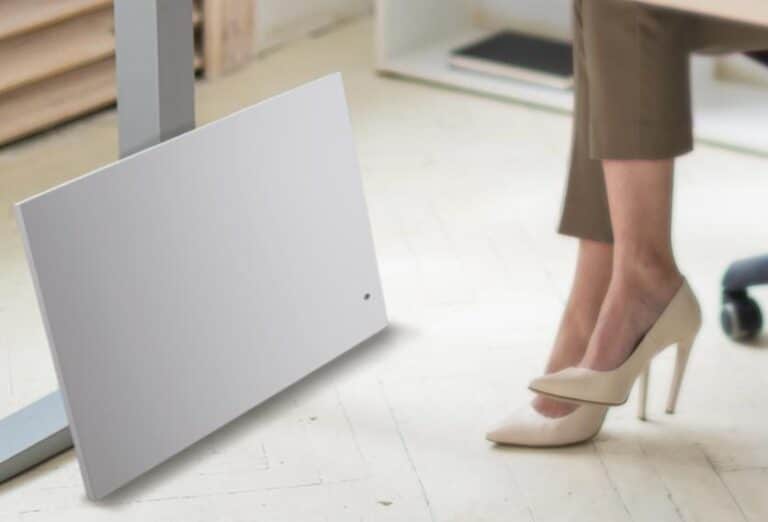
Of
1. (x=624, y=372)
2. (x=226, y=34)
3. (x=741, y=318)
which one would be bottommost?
(x=226, y=34)

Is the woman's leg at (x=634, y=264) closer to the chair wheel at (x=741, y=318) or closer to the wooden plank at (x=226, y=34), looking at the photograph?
the chair wheel at (x=741, y=318)

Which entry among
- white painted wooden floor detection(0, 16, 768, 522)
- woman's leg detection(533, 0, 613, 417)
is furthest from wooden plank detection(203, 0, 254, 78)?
woman's leg detection(533, 0, 613, 417)

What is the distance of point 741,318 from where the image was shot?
6.25 ft

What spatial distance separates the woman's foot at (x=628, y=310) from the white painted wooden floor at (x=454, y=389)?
0.13 metres

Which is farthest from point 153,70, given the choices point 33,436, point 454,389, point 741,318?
point 741,318

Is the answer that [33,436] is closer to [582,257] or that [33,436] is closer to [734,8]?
[582,257]

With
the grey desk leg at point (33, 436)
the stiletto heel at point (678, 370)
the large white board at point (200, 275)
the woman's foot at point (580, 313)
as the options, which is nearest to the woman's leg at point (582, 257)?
the woman's foot at point (580, 313)

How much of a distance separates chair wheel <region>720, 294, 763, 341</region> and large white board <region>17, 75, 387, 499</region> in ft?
1.49

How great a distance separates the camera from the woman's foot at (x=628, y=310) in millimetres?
1596

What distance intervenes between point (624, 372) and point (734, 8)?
67 centimetres

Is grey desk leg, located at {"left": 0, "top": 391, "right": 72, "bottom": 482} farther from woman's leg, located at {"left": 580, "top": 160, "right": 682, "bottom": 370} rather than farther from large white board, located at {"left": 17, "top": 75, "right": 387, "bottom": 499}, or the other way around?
woman's leg, located at {"left": 580, "top": 160, "right": 682, "bottom": 370}

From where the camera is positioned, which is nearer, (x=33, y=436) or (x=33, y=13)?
(x=33, y=436)

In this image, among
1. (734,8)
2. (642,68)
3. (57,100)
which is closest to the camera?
(734,8)

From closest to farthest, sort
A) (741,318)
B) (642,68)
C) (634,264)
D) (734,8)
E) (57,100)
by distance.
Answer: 1. (734,8)
2. (642,68)
3. (634,264)
4. (741,318)
5. (57,100)
